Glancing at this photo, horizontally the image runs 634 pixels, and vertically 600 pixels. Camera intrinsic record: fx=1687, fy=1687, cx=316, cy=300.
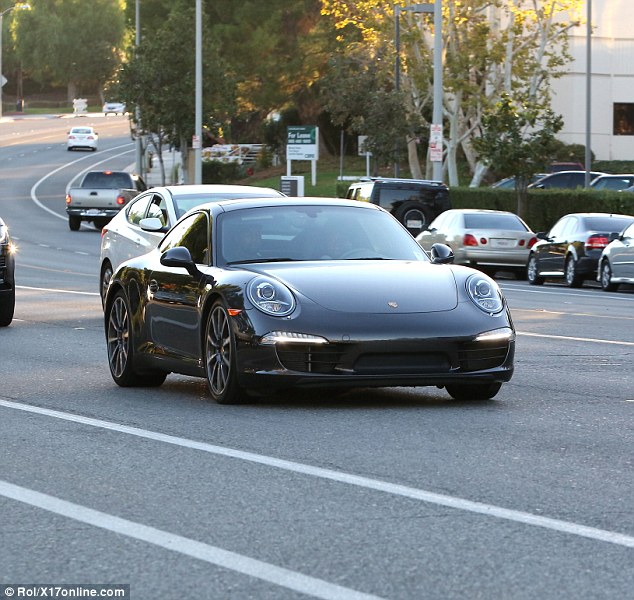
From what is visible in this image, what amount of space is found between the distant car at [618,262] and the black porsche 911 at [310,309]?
1705 centimetres

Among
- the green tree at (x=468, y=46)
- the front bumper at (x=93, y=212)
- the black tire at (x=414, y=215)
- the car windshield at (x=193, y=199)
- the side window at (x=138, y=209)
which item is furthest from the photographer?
the green tree at (x=468, y=46)

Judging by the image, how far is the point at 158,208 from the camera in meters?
18.8

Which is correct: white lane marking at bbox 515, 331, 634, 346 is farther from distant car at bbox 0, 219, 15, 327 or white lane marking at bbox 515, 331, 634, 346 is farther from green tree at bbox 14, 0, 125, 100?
green tree at bbox 14, 0, 125, 100

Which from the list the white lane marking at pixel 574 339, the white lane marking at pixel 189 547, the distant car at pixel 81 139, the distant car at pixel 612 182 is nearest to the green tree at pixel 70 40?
the distant car at pixel 81 139

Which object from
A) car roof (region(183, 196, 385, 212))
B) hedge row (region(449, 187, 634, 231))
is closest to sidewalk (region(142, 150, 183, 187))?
hedge row (region(449, 187, 634, 231))

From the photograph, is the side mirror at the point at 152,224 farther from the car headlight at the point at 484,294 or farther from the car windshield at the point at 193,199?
the car headlight at the point at 484,294

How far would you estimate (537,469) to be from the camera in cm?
802

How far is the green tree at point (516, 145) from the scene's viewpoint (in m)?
44.8

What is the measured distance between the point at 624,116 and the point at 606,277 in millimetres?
48259

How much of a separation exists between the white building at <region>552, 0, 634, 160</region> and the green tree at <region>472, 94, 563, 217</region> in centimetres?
2680

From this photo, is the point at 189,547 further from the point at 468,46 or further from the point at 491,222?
the point at 468,46

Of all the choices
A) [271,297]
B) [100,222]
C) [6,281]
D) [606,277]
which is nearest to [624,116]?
[100,222]

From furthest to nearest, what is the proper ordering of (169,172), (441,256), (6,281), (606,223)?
(169,172), (606,223), (6,281), (441,256)

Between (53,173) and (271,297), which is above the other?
(271,297)
